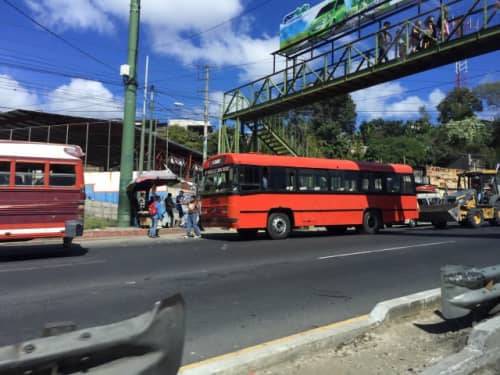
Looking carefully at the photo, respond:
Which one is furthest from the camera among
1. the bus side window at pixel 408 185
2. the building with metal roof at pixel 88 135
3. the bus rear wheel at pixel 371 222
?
the building with metal roof at pixel 88 135

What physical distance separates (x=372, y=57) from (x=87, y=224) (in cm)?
1363

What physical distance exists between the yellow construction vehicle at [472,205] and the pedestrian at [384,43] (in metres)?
8.94

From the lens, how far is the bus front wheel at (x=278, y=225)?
15242 mm

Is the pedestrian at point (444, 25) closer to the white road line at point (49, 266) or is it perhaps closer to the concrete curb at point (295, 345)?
the concrete curb at point (295, 345)

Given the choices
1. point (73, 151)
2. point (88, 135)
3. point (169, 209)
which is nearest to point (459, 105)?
point (88, 135)

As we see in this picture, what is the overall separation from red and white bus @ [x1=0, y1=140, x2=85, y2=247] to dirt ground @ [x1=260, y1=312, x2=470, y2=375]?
8.86 meters

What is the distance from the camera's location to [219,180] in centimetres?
1540

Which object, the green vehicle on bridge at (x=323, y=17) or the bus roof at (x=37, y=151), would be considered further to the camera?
the green vehicle on bridge at (x=323, y=17)

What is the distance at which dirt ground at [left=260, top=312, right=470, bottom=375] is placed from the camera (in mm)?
3846

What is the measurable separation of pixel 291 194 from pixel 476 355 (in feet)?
39.5

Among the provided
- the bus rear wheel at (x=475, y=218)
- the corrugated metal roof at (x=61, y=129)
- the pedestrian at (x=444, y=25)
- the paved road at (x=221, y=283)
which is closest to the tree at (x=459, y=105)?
the corrugated metal roof at (x=61, y=129)

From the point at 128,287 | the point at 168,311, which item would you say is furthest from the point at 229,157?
the point at 168,311

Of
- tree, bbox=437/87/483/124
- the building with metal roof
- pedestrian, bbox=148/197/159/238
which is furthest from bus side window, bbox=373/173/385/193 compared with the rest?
tree, bbox=437/87/483/124

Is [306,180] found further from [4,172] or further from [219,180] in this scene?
[4,172]
